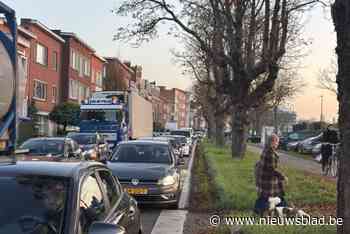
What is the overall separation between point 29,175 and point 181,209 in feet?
25.3

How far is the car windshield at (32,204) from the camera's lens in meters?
4.32

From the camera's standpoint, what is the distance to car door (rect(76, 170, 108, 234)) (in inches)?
A: 178

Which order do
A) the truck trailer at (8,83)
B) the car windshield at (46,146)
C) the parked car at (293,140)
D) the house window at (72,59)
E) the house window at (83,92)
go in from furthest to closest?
the house window at (83,92) → the house window at (72,59) → the parked car at (293,140) → the car windshield at (46,146) → the truck trailer at (8,83)

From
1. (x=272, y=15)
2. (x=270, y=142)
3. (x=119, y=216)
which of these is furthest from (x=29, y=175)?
(x=272, y=15)

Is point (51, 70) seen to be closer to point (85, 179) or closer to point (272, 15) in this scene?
point (272, 15)

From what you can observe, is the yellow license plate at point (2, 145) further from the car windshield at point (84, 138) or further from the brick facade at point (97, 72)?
the brick facade at point (97, 72)

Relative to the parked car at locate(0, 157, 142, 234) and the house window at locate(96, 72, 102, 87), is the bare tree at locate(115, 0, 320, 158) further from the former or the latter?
the house window at locate(96, 72, 102, 87)

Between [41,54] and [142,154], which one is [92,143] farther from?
[41,54]

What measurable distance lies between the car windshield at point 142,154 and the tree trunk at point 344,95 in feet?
23.8

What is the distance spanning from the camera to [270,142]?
9.58m

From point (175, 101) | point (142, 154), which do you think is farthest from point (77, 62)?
point (175, 101)

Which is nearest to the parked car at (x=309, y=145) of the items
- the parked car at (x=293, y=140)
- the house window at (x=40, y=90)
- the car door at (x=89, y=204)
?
the parked car at (x=293, y=140)

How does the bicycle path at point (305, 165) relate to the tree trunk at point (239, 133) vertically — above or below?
below

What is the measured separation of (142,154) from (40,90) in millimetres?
34445
